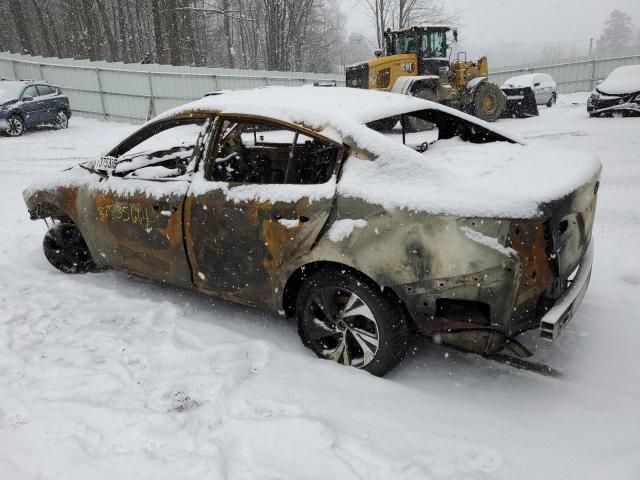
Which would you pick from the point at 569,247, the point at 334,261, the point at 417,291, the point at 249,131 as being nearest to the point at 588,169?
the point at 569,247

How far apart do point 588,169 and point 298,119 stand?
180cm

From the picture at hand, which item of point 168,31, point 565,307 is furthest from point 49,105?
point 565,307

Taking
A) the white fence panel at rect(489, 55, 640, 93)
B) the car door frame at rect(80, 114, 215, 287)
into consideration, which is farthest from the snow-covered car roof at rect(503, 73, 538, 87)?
the car door frame at rect(80, 114, 215, 287)

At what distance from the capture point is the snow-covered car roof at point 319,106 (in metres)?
3.04

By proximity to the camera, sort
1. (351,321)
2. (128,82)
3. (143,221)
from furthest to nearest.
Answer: (128,82)
(143,221)
(351,321)

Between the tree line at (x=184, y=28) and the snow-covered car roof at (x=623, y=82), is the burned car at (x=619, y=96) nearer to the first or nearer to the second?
the snow-covered car roof at (x=623, y=82)

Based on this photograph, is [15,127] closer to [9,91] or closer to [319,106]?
[9,91]

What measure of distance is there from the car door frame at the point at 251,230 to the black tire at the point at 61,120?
50.6 ft

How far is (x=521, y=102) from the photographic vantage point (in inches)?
632

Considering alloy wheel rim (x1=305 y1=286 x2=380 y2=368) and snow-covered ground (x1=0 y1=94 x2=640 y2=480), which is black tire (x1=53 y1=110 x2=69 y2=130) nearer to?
snow-covered ground (x1=0 y1=94 x2=640 y2=480)

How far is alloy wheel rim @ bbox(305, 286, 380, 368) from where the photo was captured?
2938mm

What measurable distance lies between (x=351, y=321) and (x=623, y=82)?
14.0m

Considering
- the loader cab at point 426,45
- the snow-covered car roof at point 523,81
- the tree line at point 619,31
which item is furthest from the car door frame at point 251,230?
the tree line at point 619,31

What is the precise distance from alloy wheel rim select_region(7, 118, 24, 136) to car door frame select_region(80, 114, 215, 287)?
13.3 metres
